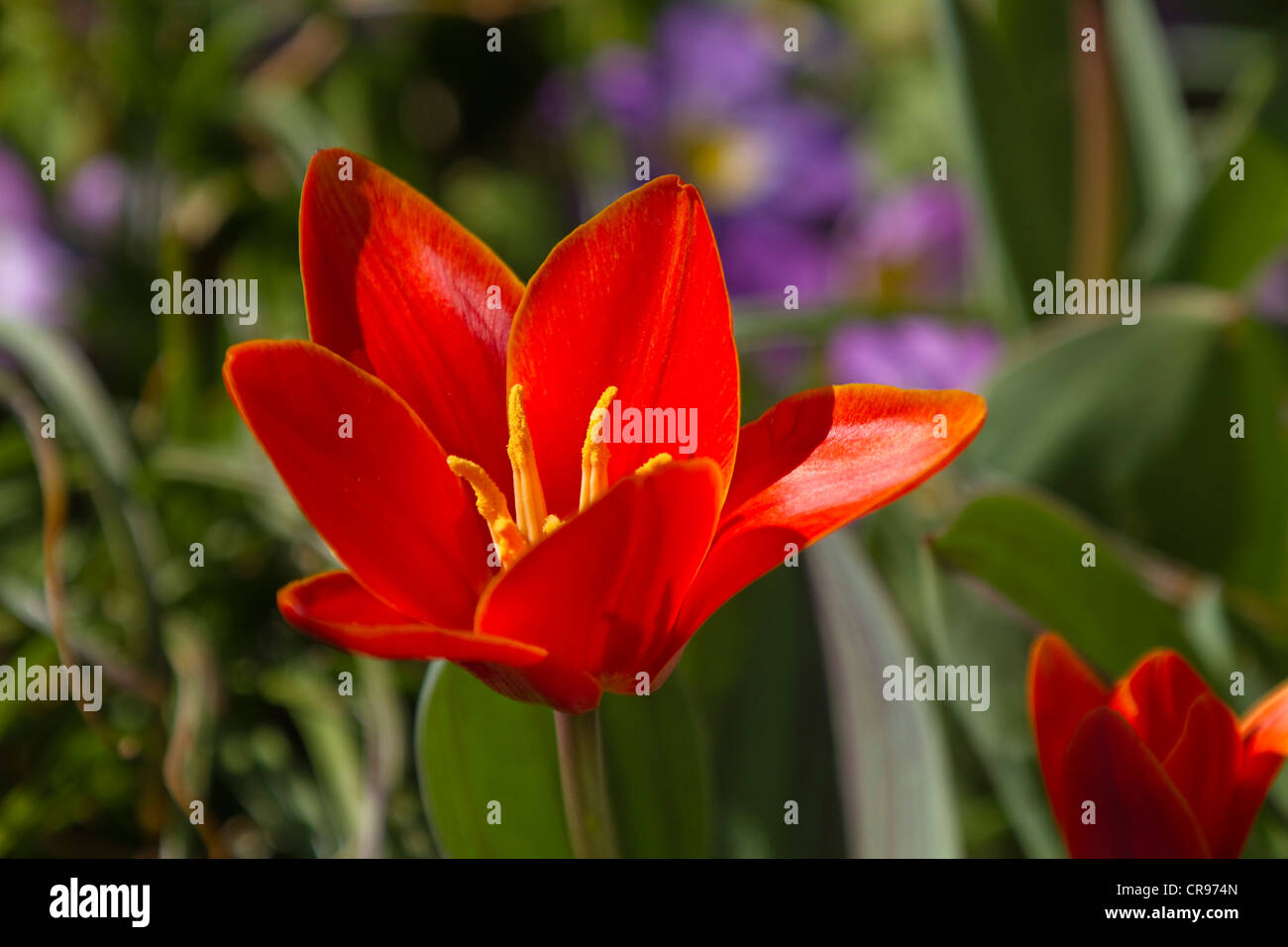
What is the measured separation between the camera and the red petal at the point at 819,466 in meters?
0.37

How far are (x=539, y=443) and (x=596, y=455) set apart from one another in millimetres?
30

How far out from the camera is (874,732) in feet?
2.06

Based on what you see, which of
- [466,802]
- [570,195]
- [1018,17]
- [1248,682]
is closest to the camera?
[466,802]

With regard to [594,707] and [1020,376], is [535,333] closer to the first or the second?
[594,707]

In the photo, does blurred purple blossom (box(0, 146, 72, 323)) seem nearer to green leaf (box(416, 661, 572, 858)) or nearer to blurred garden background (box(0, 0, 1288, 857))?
blurred garden background (box(0, 0, 1288, 857))

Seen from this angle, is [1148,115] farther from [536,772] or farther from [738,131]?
[536,772]

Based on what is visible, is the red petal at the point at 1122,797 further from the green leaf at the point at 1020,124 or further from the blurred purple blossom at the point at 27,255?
the blurred purple blossom at the point at 27,255

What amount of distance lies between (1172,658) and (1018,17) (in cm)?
72

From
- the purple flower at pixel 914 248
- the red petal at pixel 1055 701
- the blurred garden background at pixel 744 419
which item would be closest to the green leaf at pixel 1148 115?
the blurred garden background at pixel 744 419

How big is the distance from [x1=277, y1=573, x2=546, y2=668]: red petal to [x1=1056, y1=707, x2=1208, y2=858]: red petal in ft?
0.69

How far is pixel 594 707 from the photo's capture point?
1.37ft

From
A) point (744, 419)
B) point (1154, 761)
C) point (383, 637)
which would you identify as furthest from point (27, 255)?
point (1154, 761)

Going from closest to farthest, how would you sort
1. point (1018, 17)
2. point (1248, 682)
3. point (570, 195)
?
point (1248, 682)
point (1018, 17)
point (570, 195)
